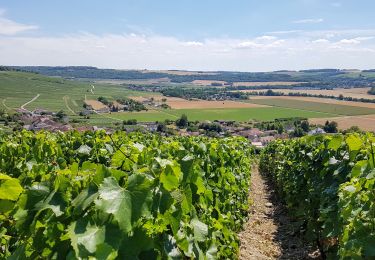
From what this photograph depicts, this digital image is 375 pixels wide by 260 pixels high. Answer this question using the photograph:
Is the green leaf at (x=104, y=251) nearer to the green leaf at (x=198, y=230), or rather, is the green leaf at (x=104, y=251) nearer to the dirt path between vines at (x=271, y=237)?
the green leaf at (x=198, y=230)

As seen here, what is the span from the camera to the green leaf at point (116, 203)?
80.7 inches

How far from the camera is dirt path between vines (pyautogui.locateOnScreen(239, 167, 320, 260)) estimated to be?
809cm

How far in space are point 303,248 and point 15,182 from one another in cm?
717

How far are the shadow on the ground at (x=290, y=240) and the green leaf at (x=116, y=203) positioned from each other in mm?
6262

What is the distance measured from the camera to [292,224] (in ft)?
34.3

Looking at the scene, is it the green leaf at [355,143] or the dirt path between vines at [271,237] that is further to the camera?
the dirt path between vines at [271,237]

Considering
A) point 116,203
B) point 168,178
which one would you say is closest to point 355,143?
point 168,178

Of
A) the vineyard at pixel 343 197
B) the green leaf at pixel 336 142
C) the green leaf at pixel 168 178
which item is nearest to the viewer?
the green leaf at pixel 168 178

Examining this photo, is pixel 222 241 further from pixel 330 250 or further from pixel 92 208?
pixel 92 208

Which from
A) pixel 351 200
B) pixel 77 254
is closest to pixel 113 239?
pixel 77 254

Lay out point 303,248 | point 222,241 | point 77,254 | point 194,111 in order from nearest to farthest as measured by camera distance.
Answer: point 77,254, point 222,241, point 303,248, point 194,111

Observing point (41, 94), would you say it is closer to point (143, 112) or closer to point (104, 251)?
point (143, 112)

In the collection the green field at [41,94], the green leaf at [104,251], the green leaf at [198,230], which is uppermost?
the green leaf at [104,251]

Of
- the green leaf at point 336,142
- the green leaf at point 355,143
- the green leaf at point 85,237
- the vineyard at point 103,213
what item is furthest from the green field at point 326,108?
the green leaf at point 85,237
